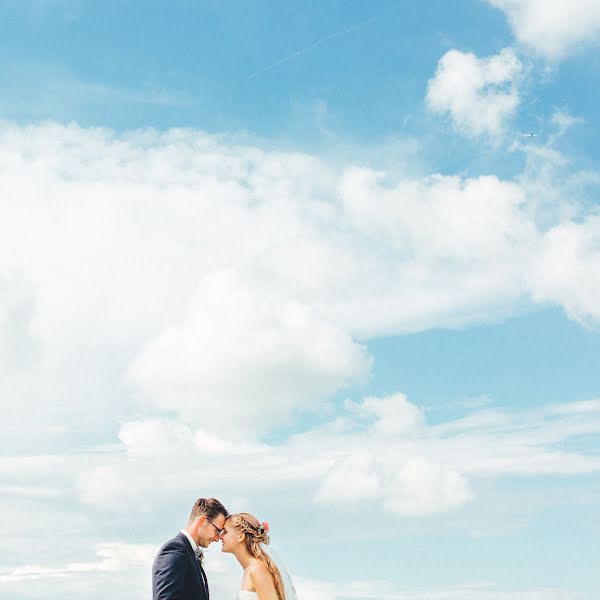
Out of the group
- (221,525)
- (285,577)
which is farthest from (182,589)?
(285,577)

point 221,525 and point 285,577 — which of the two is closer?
point 221,525

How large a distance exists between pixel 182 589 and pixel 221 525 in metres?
1.47

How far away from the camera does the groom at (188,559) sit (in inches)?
537

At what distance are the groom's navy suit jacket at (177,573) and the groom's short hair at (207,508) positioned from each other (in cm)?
49

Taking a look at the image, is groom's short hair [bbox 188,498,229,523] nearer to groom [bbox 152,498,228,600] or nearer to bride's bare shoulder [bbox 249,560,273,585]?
groom [bbox 152,498,228,600]

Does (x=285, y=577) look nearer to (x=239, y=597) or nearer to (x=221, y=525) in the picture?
(x=239, y=597)

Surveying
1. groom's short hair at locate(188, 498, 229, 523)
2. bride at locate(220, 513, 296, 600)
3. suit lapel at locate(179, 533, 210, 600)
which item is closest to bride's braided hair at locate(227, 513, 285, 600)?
bride at locate(220, 513, 296, 600)

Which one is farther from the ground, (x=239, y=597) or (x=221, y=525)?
(x=221, y=525)

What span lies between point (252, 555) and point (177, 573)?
2.31m

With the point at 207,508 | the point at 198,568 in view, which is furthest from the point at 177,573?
the point at 207,508

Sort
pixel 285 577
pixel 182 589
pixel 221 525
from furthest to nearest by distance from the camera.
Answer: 1. pixel 285 577
2. pixel 221 525
3. pixel 182 589

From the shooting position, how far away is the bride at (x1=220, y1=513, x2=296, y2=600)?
609 inches

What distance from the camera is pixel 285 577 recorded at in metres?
16.3

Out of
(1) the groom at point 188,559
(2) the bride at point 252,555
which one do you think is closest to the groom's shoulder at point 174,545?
(1) the groom at point 188,559
